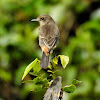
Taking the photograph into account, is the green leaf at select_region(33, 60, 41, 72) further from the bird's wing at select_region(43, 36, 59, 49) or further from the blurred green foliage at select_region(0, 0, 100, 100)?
the blurred green foliage at select_region(0, 0, 100, 100)

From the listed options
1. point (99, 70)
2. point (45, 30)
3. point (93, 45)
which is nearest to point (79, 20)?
point (93, 45)

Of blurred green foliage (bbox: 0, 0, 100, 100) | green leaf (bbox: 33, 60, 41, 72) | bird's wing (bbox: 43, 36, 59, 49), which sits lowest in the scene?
green leaf (bbox: 33, 60, 41, 72)

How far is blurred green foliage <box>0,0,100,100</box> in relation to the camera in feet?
18.0

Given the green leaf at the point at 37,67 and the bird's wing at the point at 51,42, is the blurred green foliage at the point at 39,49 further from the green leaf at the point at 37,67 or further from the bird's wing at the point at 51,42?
the green leaf at the point at 37,67

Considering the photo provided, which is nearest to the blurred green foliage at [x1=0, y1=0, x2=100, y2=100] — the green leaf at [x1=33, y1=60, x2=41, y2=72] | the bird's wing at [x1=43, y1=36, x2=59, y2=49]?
the bird's wing at [x1=43, y1=36, x2=59, y2=49]

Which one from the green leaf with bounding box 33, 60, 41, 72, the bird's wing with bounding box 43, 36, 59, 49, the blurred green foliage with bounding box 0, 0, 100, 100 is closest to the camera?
the green leaf with bounding box 33, 60, 41, 72

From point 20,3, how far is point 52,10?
27.4 inches

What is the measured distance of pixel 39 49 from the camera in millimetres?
5832

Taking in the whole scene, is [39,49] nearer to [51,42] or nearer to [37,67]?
[51,42]

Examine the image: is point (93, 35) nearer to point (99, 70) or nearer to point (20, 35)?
point (99, 70)

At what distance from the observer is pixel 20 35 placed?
5.84 meters

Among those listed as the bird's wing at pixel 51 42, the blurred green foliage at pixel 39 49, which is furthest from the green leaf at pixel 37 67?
the blurred green foliage at pixel 39 49

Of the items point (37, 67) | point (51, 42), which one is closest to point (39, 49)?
point (51, 42)

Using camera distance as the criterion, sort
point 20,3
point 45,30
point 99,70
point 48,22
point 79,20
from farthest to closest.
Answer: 1. point 79,20
2. point 20,3
3. point 99,70
4. point 48,22
5. point 45,30
